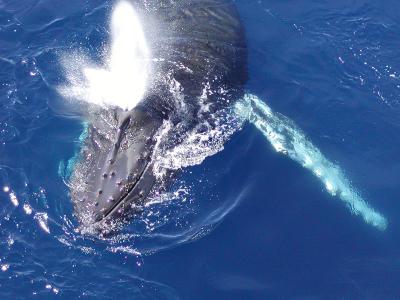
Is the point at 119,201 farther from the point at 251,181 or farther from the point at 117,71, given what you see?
the point at 117,71

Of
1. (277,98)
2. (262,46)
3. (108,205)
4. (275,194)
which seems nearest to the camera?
(108,205)

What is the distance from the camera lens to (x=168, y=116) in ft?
66.9

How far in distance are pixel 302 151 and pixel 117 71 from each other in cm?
843

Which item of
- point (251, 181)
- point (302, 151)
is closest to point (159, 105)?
point (251, 181)

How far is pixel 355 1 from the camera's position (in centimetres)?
2806

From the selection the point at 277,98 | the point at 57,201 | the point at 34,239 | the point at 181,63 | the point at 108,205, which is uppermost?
the point at 277,98

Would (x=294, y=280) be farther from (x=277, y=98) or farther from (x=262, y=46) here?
(x=262, y=46)

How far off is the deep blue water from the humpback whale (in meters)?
0.96

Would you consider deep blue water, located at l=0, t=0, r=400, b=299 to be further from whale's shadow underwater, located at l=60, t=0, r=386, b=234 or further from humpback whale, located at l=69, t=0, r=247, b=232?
humpback whale, located at l=69, t=0, r=247, b=232

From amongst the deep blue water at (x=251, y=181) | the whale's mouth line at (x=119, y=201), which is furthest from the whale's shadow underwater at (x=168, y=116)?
the deep blue water at (x=251, y=181)

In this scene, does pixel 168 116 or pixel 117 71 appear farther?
pixel 117 71

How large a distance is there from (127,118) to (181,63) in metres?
4.81

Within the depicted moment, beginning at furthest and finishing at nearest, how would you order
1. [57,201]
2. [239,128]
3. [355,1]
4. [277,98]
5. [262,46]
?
1. [355,1]
2. [262,46]
3. [277,98]
4. [239,128]
5. [57,201]

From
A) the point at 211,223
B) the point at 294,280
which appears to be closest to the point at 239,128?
the point at 211,223
